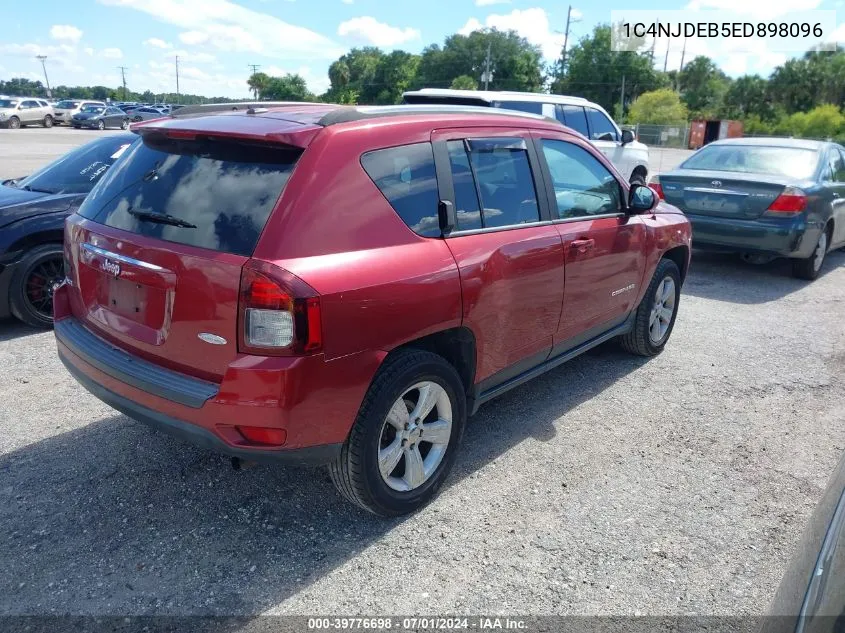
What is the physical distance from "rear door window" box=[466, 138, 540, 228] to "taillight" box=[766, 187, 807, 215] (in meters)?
5.15

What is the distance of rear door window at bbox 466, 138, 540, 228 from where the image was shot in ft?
11.3

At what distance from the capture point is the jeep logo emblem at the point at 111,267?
291cm

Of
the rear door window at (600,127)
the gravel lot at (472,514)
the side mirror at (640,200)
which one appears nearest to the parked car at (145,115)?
the gravel lot at (472,514)

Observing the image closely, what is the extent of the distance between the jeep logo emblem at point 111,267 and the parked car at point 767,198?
698 centimetres

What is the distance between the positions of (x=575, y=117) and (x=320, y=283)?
973 cm

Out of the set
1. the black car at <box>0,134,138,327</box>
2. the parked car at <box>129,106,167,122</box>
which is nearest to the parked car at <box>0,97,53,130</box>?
the parked car at <box>129,106,167,122</box>

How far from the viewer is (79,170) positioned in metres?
6.07

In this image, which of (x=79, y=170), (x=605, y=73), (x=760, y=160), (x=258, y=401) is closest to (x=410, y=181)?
(x=258, y=401)

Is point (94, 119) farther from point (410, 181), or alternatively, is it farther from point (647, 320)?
point (410, 181)

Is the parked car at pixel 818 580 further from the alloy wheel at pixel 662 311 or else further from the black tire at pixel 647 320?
the alloy wheel at pixel 662 311

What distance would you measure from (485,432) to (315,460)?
157 cm

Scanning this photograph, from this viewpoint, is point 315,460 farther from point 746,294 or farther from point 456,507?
point 746,294

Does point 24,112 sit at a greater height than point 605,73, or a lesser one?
lesser

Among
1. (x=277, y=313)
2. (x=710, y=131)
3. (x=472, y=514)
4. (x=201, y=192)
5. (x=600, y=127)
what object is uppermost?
(x=710, y=131)
